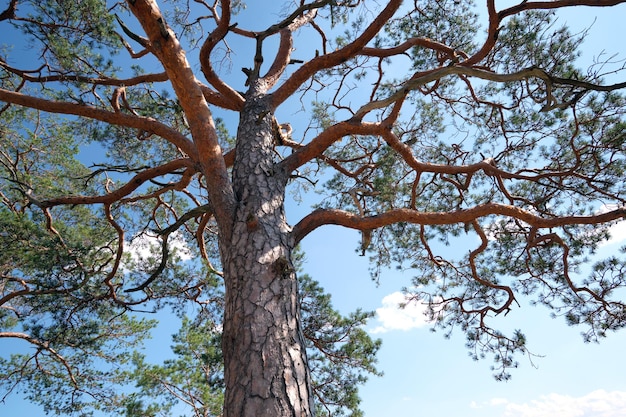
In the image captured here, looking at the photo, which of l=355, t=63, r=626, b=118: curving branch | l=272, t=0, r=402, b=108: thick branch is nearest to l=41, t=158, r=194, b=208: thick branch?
l=272, t=0, r=402, b=108: thick branch

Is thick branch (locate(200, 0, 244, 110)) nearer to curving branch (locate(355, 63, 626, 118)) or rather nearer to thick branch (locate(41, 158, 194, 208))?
thick branch (locate(41, 158, 194, 208))

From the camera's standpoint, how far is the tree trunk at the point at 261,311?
175 cm

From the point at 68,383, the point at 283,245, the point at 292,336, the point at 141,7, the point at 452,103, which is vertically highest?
the point at 452,103

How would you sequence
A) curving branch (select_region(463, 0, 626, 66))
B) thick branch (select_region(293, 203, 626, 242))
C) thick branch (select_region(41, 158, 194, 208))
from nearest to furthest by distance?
1. thick branch (select_region(293, 203, 626, 242))
2. curving branch (select_region(463, 0, 626, 66))
3. thick branch (select_region(41, 158, 194, 208))

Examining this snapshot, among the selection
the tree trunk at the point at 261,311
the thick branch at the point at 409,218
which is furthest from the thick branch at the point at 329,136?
the thick branch at the point at 409,218

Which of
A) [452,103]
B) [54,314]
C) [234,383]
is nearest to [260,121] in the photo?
[234,383]

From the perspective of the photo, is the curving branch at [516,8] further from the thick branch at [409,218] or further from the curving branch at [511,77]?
the thick branch at [409,218]

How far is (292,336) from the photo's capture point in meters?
2.00

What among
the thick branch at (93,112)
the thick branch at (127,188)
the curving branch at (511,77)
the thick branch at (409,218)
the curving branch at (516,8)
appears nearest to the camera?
the curving branch at (511,77)

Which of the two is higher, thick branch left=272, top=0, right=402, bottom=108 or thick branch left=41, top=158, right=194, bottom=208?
A: thick branch left=272, top=0, right=402, bottom=108

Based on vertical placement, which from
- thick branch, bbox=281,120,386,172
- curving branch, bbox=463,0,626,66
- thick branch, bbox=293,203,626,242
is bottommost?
thick branch, bbox=293,203,626,242

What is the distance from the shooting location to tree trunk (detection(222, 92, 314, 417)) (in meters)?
1.75

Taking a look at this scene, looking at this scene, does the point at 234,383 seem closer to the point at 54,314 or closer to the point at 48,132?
the point at 54,314

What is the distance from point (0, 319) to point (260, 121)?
14.6 feet
